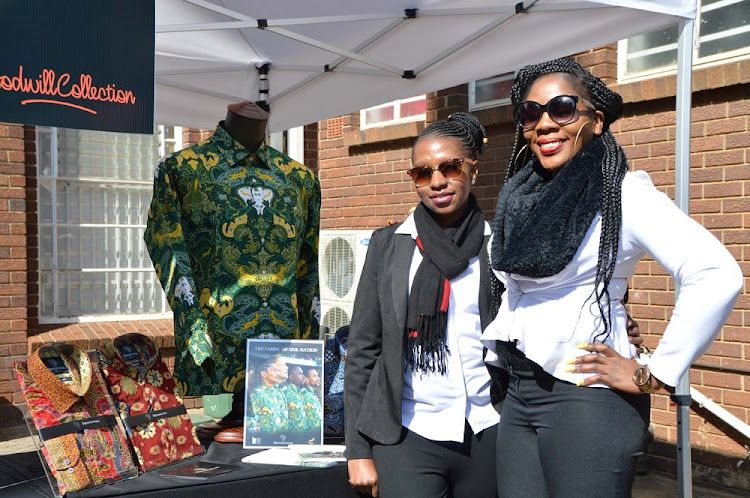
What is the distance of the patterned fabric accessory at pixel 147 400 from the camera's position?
2852mm

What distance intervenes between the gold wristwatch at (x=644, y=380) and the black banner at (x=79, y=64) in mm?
1757

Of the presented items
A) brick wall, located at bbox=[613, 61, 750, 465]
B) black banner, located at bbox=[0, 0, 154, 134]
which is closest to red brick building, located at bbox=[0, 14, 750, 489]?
brick wall, located at bbox=[613, 61, 750, 465]

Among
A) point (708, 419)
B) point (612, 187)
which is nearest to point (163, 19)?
point (612, 187)

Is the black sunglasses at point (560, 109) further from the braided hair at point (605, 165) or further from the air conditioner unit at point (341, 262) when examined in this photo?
the air conditioner unit at point (341, 262)

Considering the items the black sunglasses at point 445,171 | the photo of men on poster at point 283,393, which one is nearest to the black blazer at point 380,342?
the black sunglasses at point 445,171

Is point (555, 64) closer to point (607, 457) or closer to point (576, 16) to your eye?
point (607, 457)

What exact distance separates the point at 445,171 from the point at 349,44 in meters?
1.99

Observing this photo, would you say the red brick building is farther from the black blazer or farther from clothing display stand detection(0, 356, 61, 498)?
the black blazer

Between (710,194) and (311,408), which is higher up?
(710,194)

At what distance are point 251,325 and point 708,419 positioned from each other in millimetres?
3071

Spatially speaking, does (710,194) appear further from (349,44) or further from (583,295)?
(583,295)

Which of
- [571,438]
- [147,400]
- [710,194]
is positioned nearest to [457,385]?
[571,438]

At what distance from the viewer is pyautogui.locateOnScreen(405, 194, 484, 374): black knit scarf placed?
2191 mm

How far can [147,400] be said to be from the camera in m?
2.95
